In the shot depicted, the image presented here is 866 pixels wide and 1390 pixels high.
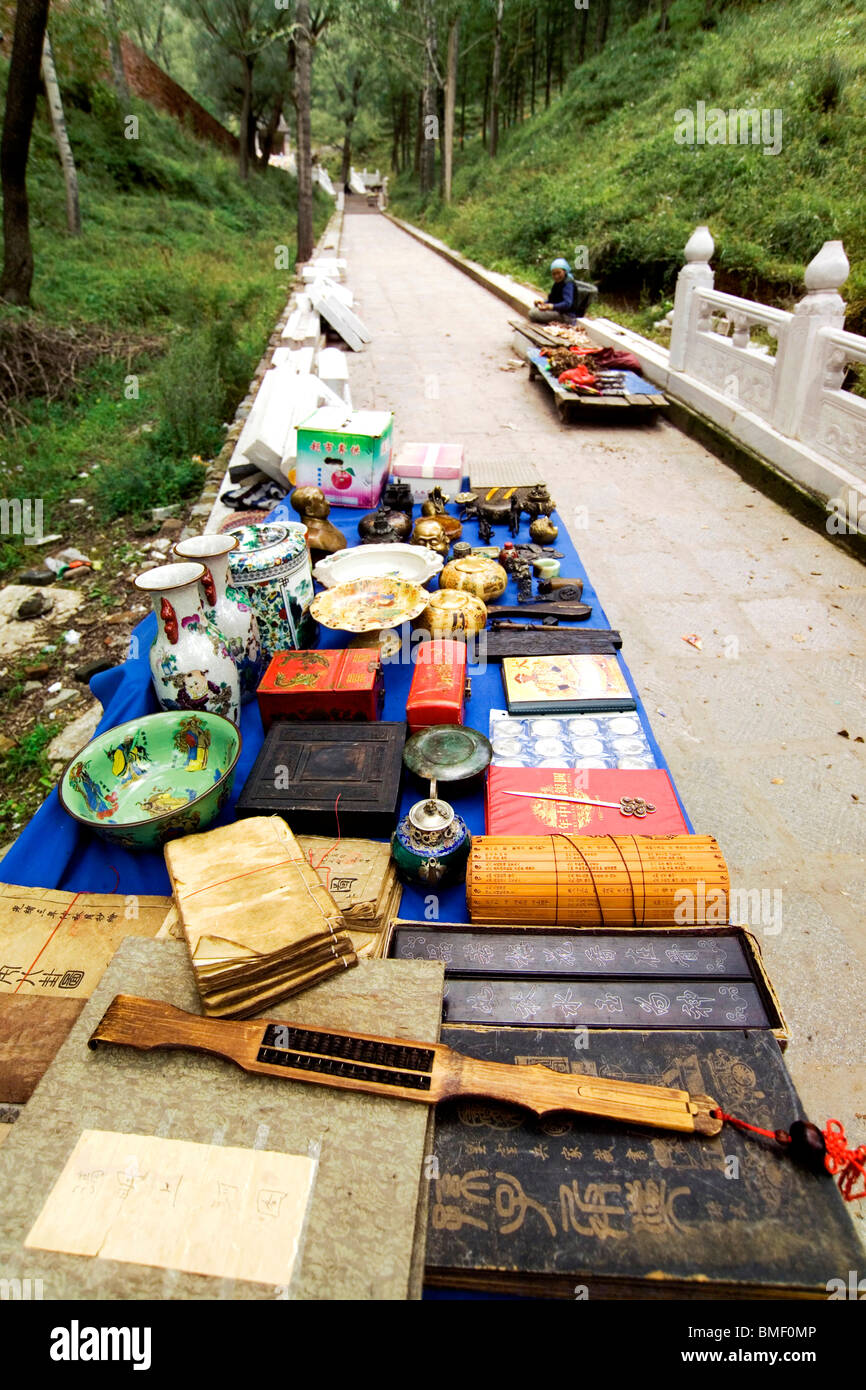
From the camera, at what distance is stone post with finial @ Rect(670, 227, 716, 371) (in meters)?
8.42

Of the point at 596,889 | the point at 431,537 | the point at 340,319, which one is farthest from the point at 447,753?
the point at 340,319

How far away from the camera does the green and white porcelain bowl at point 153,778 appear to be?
2.22 metres

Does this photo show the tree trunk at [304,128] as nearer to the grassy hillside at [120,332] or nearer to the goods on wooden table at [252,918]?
the grassy hillside at [120,332]

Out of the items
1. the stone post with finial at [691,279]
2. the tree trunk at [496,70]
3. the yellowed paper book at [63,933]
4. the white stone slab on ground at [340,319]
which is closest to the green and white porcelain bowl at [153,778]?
the yellowed paper book at [63,933]

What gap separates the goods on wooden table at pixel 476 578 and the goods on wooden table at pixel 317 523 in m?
0.63

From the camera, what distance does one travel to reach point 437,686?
2820mm

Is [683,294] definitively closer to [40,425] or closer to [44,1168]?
[40,425]

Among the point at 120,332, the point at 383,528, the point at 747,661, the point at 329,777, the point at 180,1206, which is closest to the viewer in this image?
the point at 180,1206

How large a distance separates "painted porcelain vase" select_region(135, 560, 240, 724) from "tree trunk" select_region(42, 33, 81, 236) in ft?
50.2

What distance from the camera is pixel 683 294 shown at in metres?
8.52

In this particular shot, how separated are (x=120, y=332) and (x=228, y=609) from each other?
10318 mm

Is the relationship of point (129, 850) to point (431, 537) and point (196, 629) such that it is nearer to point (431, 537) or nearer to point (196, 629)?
point (196, 629)

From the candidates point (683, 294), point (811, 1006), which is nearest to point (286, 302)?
point (683, 294)
